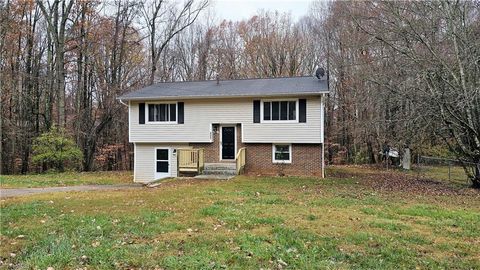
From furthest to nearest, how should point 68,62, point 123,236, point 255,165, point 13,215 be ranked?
1. point 68,62
2. point 255,165
3. point 13,215
4. point 123,236

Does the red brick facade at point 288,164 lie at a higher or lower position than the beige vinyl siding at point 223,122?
lower

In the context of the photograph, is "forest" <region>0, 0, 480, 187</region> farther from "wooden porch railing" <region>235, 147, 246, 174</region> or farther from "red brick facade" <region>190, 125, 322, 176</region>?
"wooden porch railing" <region>235, 147, 246, 174</region>

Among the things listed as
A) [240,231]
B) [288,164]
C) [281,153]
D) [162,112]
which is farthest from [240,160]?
[240,231]

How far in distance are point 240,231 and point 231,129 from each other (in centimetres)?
1134

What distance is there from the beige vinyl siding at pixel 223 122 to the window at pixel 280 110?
1.06 ft

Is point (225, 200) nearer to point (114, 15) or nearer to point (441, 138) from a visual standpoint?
point (441, 138)

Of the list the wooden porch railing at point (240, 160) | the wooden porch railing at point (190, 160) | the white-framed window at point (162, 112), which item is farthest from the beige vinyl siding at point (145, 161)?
the wooden porch railing at point (240, 160)

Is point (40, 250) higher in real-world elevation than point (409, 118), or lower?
lower

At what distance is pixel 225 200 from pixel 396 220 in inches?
173

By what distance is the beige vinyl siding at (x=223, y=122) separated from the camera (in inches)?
648

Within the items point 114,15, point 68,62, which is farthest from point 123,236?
point 114,15

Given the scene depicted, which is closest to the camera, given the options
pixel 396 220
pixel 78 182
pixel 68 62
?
pixel 396 220

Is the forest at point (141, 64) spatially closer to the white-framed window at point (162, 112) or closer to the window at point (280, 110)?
the window at point (280, 110)

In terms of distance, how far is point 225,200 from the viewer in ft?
31.9
